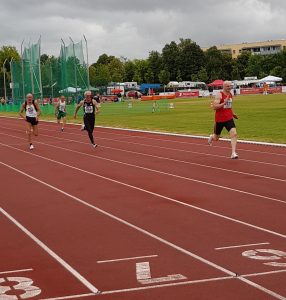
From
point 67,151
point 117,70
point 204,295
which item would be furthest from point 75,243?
point 117,70

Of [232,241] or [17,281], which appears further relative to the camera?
[232,241]

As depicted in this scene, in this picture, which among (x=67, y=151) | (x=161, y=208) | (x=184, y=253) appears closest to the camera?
(x=184, y=253)

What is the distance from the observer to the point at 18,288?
16.9 ft

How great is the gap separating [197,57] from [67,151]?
111m

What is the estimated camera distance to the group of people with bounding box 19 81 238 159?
14.1 metres

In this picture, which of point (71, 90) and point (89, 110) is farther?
point (71, 90)

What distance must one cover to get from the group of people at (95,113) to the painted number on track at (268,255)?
8074 millimetres

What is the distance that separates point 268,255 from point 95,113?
1329cm

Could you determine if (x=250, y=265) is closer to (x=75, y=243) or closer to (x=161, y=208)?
(x=75, y=243)

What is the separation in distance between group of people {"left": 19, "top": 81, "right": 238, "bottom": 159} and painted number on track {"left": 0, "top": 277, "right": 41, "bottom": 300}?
9256 mm

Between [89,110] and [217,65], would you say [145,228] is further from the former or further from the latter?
[217,65]

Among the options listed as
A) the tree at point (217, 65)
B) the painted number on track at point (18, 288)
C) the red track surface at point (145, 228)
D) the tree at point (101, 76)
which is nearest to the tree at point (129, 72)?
the tree at point (101, 76)

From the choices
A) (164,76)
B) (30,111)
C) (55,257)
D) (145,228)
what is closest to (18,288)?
(55,257)

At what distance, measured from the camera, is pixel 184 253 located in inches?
241
